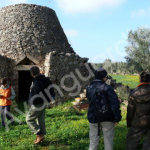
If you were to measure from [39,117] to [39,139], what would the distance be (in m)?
0.50

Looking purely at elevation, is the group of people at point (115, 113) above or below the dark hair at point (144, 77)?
below

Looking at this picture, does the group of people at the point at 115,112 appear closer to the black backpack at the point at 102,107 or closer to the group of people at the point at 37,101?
the black backpack at the point at 102,107

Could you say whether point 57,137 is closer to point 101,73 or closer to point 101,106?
point 101,106

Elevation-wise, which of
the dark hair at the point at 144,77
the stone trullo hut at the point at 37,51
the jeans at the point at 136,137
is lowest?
the jeans at the point at 136,137

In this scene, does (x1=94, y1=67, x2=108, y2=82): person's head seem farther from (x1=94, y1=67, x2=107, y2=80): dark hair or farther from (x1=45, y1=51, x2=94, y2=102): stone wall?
(x1=45, y1=51, x2=94, y2=102): stone wall

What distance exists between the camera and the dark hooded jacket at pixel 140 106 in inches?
133

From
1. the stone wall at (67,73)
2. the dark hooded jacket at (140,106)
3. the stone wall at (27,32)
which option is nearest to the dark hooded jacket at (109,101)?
the dark hooded jacket at (140,106)

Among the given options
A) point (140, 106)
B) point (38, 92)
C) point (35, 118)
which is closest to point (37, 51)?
point (38, 92)

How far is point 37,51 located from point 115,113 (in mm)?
7657

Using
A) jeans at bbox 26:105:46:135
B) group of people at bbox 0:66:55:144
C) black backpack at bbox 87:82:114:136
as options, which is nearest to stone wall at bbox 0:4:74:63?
group of people at bbox 0:66:55:144

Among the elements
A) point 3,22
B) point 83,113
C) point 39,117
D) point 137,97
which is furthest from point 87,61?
point 137,97

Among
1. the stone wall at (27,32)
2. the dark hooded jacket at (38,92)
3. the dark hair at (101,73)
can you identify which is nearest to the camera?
the dark hair at (101,73)

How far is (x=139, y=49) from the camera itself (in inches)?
936

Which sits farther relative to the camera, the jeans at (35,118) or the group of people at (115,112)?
the jeans at (35,118)
